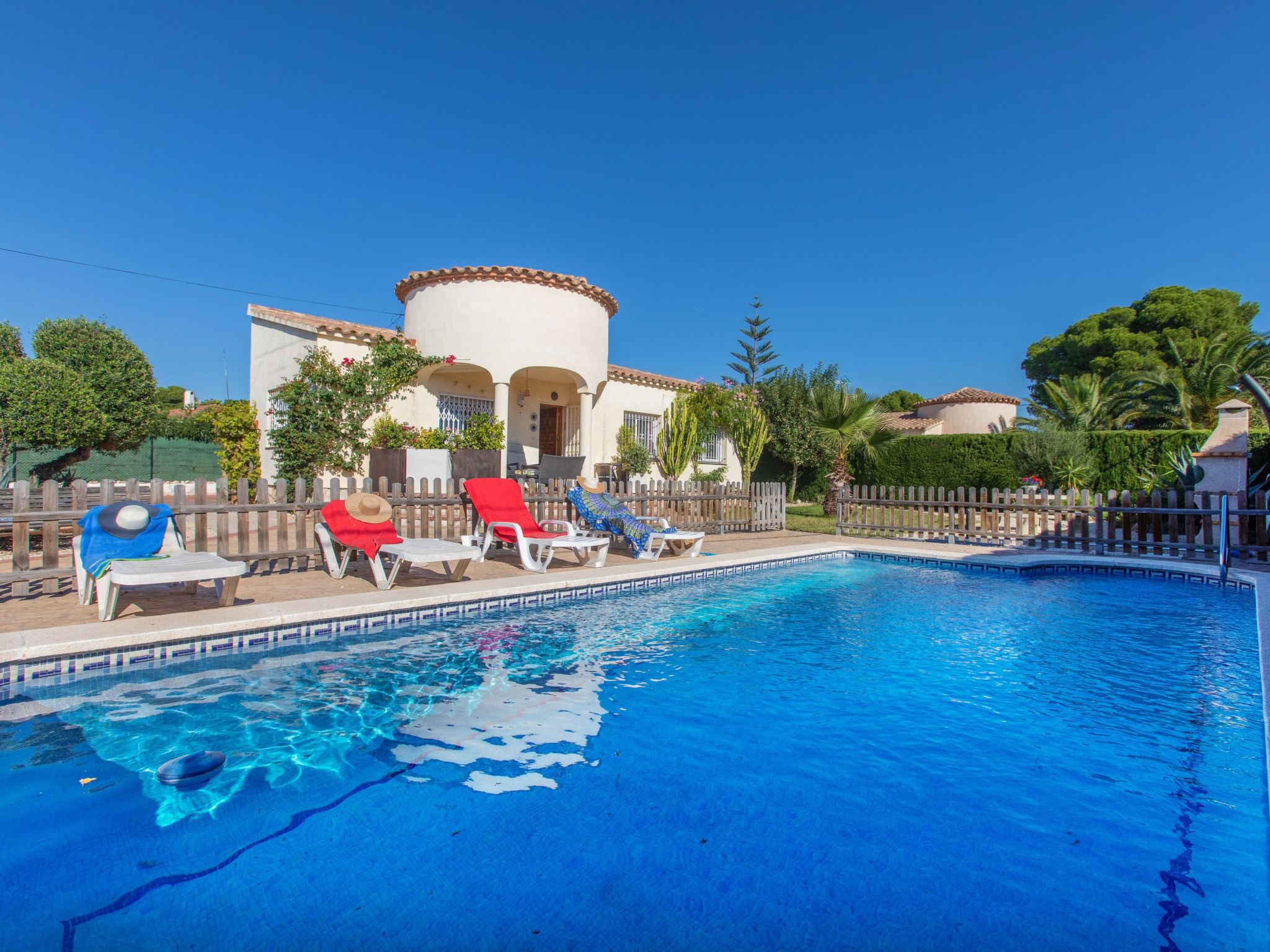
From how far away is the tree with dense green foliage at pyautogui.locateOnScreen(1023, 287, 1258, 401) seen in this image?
94.4 ft

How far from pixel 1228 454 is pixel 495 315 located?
43.2 ft

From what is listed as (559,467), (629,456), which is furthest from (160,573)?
(629,456)

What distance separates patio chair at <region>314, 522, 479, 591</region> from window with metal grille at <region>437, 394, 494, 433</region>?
7.84m

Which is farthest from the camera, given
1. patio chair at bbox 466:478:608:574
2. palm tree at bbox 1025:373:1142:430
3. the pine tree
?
the pine tree

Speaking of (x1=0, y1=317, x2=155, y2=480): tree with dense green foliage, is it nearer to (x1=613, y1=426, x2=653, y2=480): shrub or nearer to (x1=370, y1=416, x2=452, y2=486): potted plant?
(x1=370, y1=416, x2=452, y2=486): potted plant

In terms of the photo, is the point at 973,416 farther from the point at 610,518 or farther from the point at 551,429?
the point at 610,518

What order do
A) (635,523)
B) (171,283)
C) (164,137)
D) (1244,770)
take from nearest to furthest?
1. (1244,770)
2. (635,523)
3. (164,137)
4. (171,283)

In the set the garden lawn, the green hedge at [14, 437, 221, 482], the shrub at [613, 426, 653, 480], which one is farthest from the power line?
the garden lawn

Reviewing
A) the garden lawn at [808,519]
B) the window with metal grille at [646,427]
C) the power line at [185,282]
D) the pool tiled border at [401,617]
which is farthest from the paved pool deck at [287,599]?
the power line at [185,282]

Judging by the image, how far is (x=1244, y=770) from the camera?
3213 mm

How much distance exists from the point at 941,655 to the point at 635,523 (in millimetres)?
5026

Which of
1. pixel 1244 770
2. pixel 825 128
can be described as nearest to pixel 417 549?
pixel 1244 770

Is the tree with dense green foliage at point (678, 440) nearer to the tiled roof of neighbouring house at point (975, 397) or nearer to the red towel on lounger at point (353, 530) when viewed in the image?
the red towel on lounger at point (353, 530)

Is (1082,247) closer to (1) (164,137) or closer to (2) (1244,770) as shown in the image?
(2) (1244,770)
